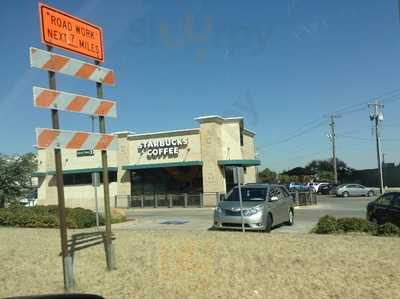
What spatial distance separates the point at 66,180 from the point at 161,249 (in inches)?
1494

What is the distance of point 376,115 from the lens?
53.8 meters

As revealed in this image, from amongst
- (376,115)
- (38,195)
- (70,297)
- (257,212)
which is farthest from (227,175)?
(70,297)

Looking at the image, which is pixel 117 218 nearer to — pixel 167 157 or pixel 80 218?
pixel 80 218

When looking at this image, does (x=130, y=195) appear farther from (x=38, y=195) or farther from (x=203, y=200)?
(x=38, y=195)

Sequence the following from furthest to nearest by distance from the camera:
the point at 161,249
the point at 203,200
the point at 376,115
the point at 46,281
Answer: the point at 376,115 → the point at 203,200 → the point at 161,249 → the point at 46,281

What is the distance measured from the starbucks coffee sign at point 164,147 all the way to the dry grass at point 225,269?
98.3 feet

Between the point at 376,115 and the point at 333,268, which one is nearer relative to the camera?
the point at 333,268

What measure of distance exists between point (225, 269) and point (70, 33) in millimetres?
4228

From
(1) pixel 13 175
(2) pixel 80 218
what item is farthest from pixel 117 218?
(1) pixel 13 175

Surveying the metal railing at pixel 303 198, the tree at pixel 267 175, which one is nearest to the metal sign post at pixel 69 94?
the metal railing at pixel 303 198

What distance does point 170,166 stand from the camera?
4016cm

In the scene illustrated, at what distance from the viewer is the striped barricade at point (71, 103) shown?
745 centimetres

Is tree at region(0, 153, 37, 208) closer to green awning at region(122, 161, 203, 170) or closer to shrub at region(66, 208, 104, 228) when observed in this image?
shrub at region(66, 208, 104, 228)

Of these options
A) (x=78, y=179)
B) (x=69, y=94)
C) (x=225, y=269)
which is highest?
(x=69, y=94)
